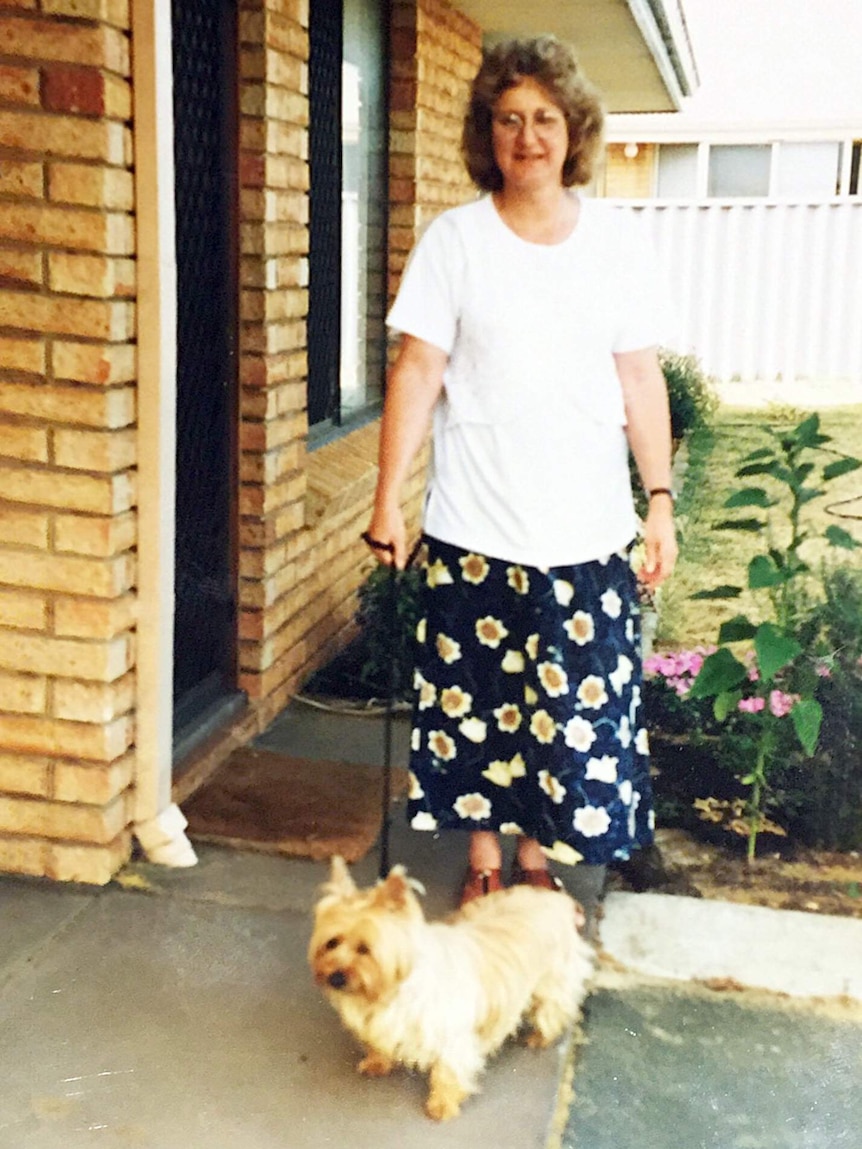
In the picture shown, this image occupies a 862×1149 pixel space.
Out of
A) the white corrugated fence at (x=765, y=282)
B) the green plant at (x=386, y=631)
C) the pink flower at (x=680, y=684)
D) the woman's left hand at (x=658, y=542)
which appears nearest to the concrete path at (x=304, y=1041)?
the woman's left hand at (x=658, y=542)

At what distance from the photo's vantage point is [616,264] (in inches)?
114

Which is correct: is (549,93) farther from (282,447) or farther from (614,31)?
(614,31)

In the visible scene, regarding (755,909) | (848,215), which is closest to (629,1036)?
(755,909)

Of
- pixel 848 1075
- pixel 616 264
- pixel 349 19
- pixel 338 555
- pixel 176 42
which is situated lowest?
pixel 848 1075

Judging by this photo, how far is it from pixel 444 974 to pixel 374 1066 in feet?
1.16

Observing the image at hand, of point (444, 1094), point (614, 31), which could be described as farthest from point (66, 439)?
point (614, 31)

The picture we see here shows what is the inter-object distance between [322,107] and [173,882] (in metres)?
3.31

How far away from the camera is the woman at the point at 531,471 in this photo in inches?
111

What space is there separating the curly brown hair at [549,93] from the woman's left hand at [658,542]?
0.78 metres

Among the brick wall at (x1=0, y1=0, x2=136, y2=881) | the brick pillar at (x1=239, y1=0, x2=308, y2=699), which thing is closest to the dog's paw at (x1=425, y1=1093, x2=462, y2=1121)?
the brick wall at (x1=0, y1=0, x2=136, y2=881)

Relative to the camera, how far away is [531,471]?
2.91m

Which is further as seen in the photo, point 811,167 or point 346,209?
point 811,167

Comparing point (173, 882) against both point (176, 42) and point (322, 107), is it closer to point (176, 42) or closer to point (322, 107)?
point (176, 42)

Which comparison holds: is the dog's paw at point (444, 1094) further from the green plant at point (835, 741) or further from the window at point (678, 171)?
the window at point (678, 171)
